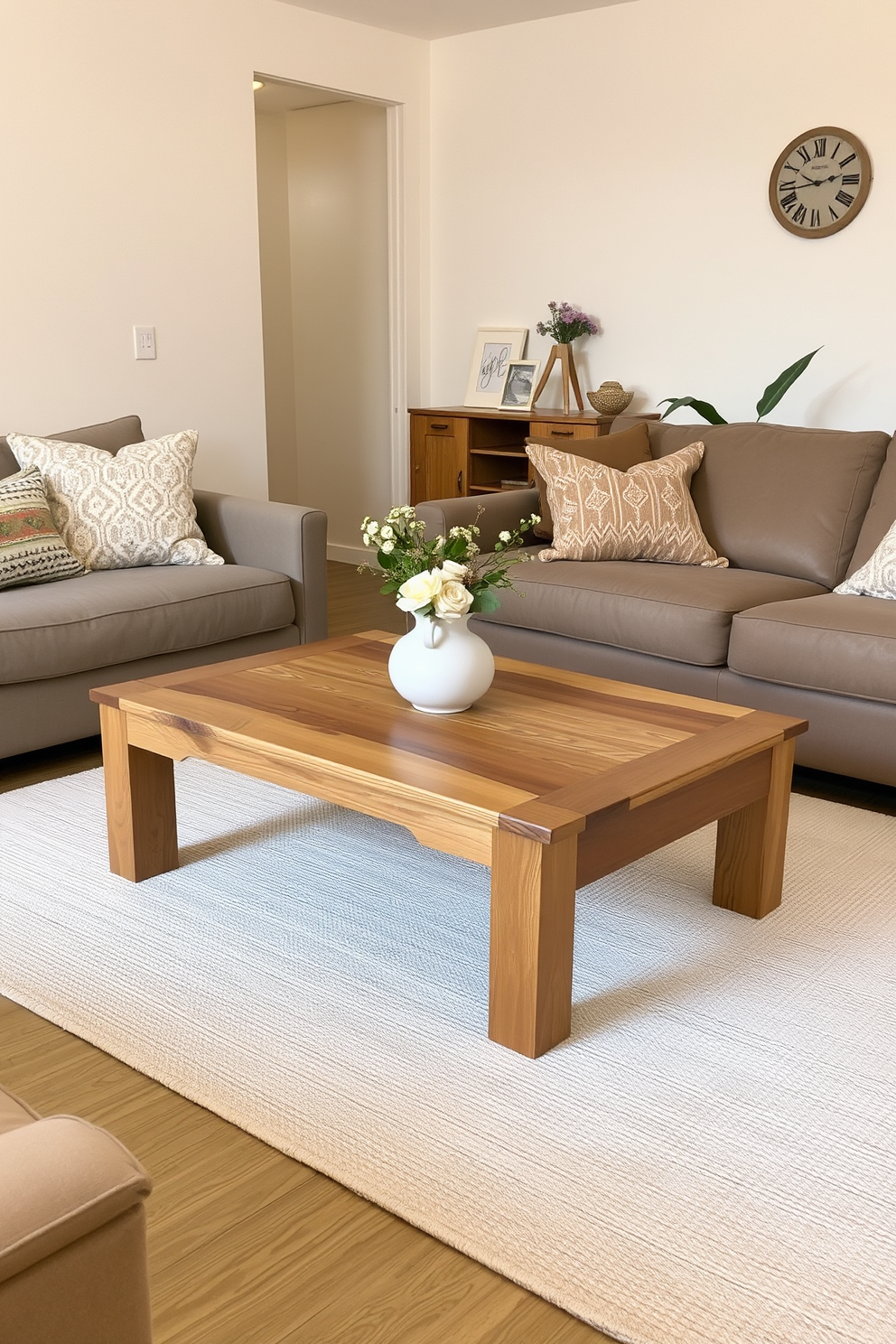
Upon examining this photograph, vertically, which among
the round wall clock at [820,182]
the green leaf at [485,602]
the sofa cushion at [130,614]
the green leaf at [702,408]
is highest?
the round wall clock at [820,182]

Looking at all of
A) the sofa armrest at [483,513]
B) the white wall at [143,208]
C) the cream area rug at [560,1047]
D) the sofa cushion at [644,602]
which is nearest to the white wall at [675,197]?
the white wall at [143,208]

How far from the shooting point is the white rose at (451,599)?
7.43 feet

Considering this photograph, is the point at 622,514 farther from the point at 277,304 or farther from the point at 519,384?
the point at 277,304

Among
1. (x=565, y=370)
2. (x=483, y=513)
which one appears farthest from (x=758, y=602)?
(x=565, y=370)

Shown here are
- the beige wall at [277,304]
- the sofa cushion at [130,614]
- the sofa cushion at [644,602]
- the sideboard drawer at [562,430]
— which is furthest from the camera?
the beige wall at [277,304]

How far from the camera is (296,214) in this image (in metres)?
6.55

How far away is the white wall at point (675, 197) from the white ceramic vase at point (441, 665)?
2.79 meters

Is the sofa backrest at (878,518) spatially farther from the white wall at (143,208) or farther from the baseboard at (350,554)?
the baseboard at (350,554)

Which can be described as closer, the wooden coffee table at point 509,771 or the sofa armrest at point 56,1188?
the sofa armrest at point 56,1188

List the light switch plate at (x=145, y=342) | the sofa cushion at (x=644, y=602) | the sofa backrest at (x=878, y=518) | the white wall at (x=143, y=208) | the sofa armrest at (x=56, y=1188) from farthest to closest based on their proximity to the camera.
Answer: the light switch plate at (x=145, y=342), the white wall at (x=143, y=208), the sofa backrest at (x=878, y=518), the sofa cushion at (x=644, y=602), the sofa armrest at (x=56, y=1188)

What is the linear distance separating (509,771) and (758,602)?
1530 mm

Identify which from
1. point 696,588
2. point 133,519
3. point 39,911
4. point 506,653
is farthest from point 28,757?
point 696,588

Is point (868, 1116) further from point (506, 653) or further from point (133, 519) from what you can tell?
point (133, 519)

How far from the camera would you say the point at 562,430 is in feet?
16.7
